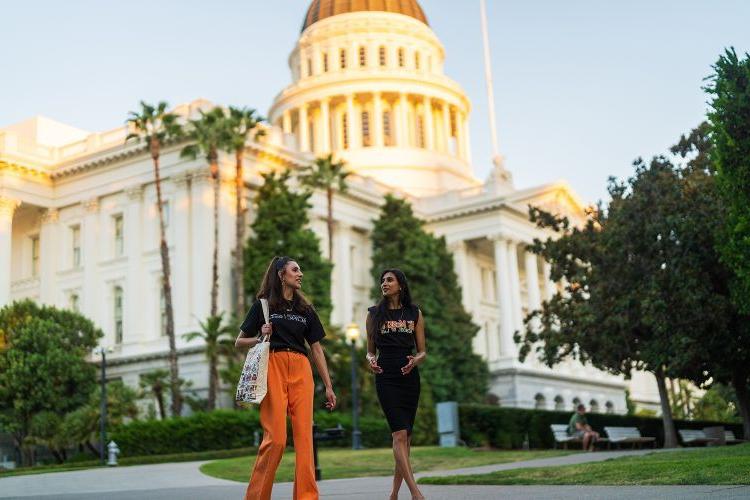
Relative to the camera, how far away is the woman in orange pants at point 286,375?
792 cm

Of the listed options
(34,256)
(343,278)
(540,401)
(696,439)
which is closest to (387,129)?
(343,278)

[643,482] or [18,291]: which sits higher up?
[18,291]

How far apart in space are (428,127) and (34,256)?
34.0 metres

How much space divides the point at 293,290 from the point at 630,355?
82.5ft

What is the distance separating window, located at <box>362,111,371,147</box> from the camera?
74.9 meters

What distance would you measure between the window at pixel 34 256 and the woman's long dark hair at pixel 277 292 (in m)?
46.7

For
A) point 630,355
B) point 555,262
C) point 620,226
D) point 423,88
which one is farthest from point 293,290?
point 423,88

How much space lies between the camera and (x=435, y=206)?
209ft

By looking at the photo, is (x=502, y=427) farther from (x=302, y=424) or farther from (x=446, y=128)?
(x=446, y=128)

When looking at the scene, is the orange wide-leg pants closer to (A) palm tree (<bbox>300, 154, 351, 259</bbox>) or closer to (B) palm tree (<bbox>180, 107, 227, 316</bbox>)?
(B) palm tree (<bbox>180, 107, 227, 316</bbox>)

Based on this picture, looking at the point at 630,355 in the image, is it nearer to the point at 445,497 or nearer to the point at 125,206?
the point at 445,497

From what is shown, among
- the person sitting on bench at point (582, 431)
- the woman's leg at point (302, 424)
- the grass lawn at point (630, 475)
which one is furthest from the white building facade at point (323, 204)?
the woman's leg at point (302, 424)

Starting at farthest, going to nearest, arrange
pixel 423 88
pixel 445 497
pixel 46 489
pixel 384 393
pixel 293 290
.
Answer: pixel 423 88 → pixel 46 489 → pixel 445 497 → pixel 384 393 → pixel 293 290

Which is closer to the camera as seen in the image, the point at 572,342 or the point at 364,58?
the point at 572,342
